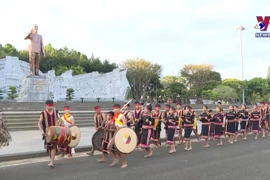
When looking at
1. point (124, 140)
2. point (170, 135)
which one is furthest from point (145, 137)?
point (124, 140)

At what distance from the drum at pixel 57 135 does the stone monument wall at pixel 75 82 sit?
3070 cm

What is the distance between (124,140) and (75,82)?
3569cm

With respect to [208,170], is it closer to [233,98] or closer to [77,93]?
[77,93]

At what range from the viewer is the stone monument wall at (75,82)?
37.5 meters

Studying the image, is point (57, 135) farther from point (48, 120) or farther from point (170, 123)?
point (170, 123)

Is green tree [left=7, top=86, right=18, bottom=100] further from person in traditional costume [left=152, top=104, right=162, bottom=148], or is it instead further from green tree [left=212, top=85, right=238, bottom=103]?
green tree [left=212, top=85, right=238, bottom=103]

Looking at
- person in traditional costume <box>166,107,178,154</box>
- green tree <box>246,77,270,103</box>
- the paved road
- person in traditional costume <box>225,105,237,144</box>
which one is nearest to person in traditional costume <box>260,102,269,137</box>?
person in traditional costume <box>225,105,237,144</box>

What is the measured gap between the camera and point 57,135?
26.5 feet

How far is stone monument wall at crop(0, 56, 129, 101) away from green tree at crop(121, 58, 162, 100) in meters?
11.3

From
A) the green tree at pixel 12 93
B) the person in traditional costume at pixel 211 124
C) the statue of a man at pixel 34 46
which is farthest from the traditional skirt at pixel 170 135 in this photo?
the green tree at pixel 12 93

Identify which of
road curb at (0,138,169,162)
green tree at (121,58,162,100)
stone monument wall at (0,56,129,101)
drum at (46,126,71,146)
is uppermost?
green tree at (121,58,162,100)

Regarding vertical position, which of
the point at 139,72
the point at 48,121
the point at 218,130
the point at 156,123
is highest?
the point at 139,72

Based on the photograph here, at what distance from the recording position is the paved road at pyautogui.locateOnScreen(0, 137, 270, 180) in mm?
7075

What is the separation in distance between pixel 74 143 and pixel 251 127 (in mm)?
10190
